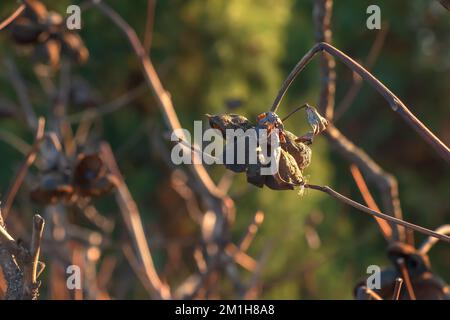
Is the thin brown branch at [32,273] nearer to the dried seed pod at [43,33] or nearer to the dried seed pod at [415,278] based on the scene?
the dried seed pod at [415,278]

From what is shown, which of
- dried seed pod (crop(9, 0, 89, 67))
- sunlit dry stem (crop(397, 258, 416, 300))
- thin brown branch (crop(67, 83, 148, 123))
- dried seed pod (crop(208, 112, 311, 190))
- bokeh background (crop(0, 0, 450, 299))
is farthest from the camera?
bokeh background (crop(0, 0, 450, 299))

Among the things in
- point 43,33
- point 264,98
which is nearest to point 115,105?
point 43,33

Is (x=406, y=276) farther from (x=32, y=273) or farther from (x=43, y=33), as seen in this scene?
(x=43, y=33)

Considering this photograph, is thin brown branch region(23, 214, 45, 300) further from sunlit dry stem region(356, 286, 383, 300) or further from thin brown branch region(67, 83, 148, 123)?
thin brown branch region(67, 83, 148, 123)

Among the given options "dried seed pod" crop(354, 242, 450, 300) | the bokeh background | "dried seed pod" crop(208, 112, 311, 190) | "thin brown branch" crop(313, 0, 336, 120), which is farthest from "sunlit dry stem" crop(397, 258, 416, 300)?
the bokeh background

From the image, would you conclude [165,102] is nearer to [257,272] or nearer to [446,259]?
[257,272]

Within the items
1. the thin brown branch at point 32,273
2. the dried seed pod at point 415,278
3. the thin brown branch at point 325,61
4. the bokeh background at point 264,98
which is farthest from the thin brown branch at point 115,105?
the bokeh background at point 264,98

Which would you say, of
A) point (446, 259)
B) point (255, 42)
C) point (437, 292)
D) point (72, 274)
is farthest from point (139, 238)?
point (446, 259)

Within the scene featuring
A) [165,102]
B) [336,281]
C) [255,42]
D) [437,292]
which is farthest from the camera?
[255,42]
